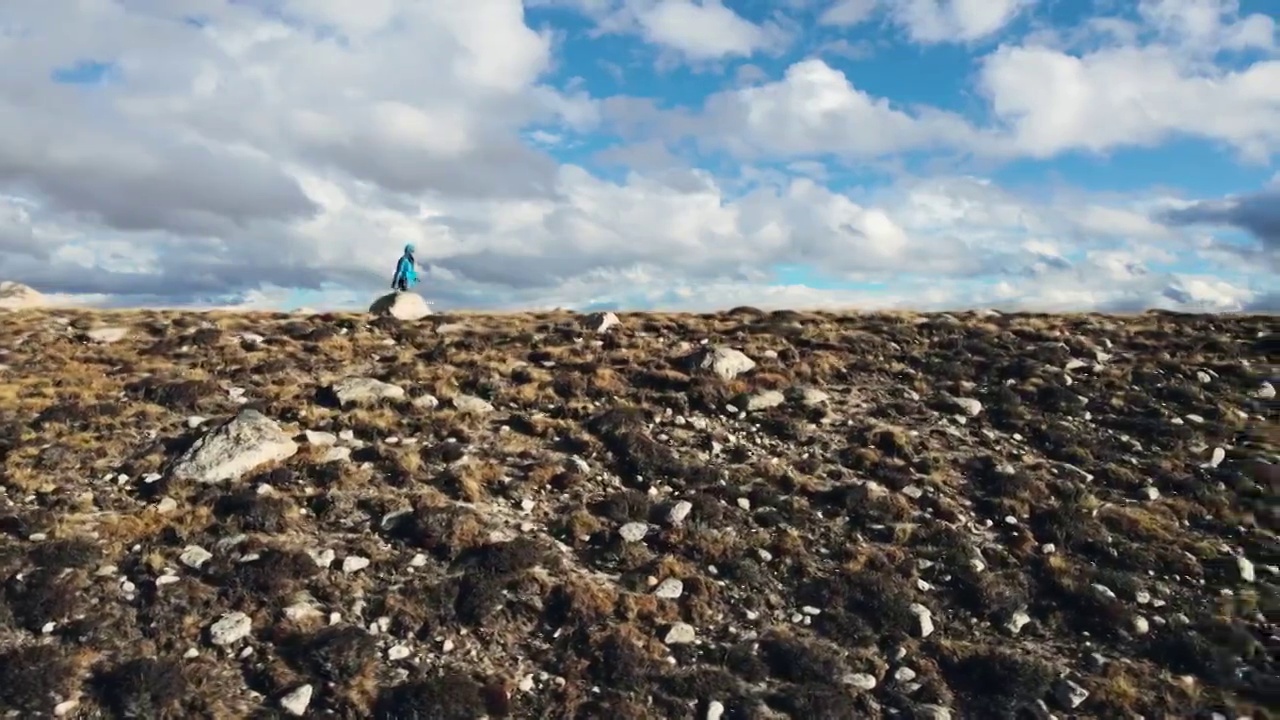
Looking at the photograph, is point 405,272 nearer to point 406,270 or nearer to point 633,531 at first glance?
point 406,270

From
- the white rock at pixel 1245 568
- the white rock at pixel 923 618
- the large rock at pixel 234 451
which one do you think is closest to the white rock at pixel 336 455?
the large rock at pixel 234 451

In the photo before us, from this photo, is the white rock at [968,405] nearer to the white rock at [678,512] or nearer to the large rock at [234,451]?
the white rock at [678,512]

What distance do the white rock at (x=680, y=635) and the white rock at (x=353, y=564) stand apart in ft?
17.2

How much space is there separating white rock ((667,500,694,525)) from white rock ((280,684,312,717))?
7057mm

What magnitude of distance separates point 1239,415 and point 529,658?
2047cm

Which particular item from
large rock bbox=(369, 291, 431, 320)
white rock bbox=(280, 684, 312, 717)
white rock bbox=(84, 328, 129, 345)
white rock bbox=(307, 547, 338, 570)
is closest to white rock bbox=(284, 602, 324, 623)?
white rock bbox=(307, 547, 338, 570)

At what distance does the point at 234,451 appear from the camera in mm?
17188

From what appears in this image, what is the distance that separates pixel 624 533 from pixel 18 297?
33.0m

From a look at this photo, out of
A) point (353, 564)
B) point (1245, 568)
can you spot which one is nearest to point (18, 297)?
point (353, 564)

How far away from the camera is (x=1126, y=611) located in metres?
13.8

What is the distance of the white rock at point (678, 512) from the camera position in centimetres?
1608

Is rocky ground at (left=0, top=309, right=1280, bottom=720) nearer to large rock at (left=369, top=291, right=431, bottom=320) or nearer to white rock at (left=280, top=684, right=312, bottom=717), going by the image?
white rock at (left=280, top=684, right=312, bottom=717)

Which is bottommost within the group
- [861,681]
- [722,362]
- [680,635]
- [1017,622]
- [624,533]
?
[861,681]

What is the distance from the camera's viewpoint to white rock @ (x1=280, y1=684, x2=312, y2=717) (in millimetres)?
11125
